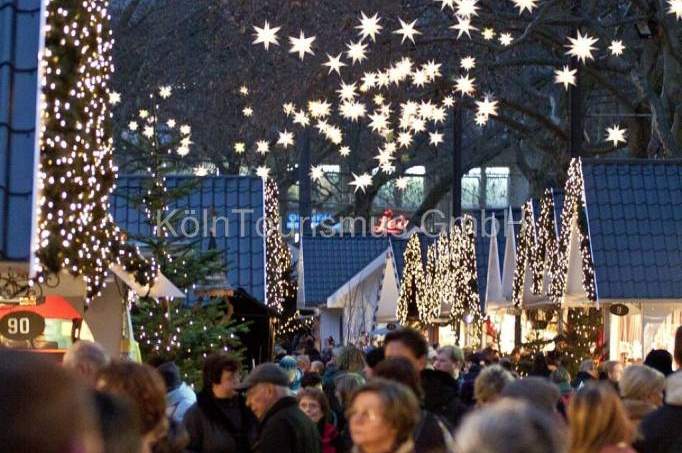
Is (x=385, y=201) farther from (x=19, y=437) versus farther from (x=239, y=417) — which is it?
(x=19, y=437)

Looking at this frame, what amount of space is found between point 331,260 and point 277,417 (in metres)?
39.3

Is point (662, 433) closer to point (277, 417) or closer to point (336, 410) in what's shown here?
point (277, 417)

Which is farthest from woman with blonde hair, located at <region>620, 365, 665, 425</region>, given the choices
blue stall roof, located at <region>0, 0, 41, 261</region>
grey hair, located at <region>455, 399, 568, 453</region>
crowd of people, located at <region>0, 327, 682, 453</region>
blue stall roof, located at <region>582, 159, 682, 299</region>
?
blue stall roof, located at <region>582, 159, 682, 299</region>

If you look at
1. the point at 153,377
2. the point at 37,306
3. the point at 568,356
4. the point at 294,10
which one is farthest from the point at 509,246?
the point at 153,377

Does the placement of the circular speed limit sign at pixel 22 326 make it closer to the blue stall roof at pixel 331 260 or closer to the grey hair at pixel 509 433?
the grey hair at pixel 509 433

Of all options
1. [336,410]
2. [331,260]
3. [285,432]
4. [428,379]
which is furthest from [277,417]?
[331,260]

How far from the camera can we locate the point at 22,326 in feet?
38.9

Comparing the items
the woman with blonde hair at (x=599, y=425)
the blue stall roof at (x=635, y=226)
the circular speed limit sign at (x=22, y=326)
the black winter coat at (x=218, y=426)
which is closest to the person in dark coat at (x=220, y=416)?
the black winter coat at (x=218, y=426)

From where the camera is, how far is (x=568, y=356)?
2212 cm

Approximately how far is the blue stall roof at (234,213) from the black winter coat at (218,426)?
1206 cm

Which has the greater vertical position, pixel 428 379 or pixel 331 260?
pixel 331 260

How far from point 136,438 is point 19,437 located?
674mm

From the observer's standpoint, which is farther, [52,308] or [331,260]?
[331,260]

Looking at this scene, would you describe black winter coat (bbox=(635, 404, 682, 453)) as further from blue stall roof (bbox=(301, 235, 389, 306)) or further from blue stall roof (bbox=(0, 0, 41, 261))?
blue stall roof (bbox=(301, 235, 389, 306))
